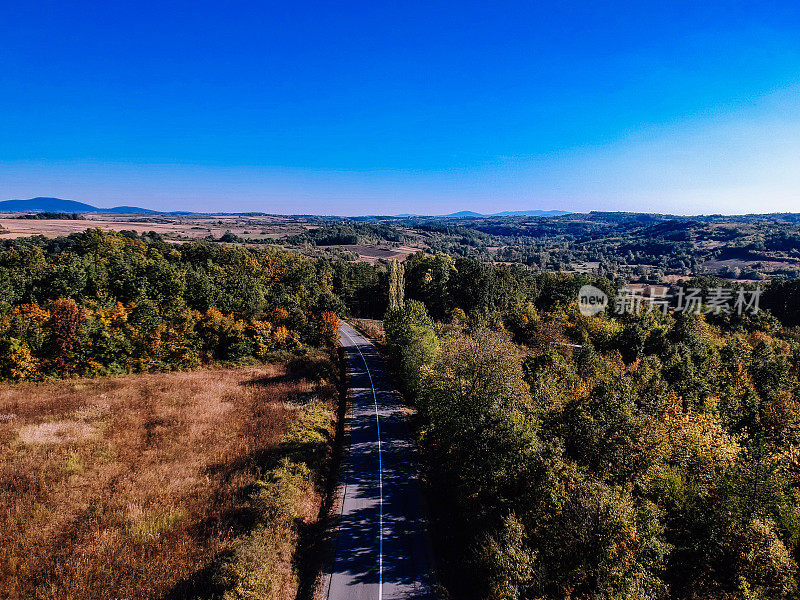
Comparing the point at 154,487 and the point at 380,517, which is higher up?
the point at 154,487

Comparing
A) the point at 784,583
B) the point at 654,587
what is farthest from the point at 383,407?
the point at 784,583

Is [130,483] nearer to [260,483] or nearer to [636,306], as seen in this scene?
[260,483]

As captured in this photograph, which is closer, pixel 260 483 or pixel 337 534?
pixel 337 534

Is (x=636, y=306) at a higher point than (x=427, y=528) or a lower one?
higher

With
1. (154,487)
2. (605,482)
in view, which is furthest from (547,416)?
(154,487)

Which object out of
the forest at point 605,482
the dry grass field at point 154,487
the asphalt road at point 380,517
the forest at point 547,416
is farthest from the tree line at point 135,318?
the forest at point 605,482

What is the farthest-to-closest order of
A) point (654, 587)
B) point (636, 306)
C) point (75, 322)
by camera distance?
point (636, 306) → point (75, 322) → point (654, 587)

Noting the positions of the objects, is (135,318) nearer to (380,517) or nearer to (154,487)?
(154,487)

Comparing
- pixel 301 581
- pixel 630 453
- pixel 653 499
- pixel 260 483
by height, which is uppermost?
pixel 630 453
